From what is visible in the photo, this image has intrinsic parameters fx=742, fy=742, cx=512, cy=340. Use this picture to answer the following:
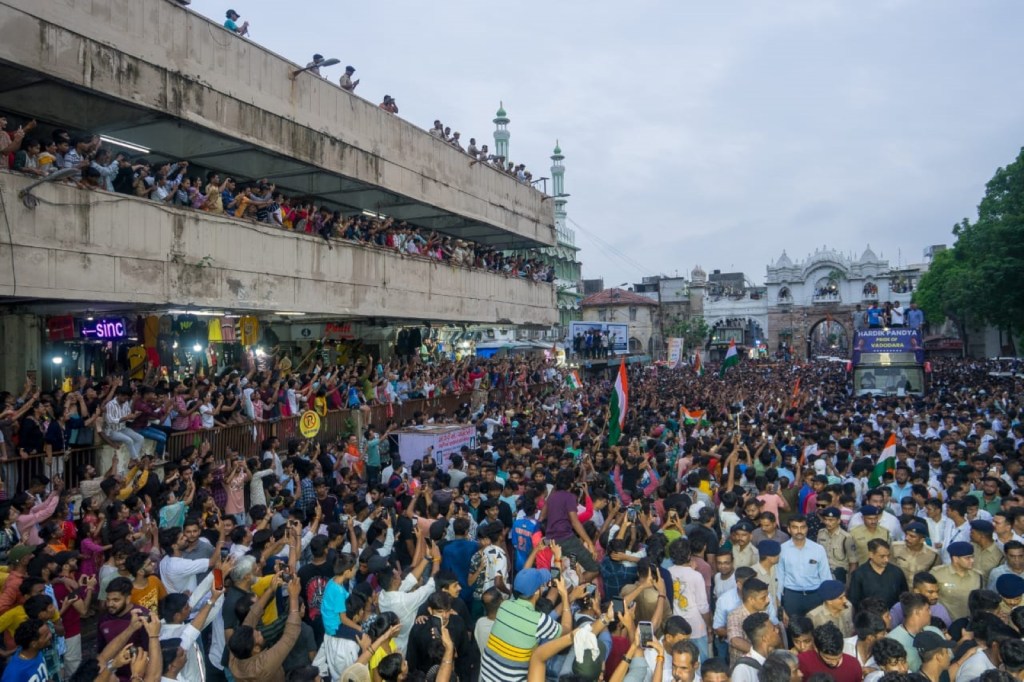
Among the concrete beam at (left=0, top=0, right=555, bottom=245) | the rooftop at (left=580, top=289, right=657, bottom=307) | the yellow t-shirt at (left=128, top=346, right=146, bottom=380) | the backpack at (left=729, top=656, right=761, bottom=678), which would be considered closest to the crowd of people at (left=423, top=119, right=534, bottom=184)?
the concrete beam at (left=0, top=0, right=555, bottom=245)

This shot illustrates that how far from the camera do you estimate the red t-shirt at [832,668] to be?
178 inches

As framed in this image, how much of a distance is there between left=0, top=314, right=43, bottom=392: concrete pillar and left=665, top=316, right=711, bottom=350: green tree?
66.6 metres

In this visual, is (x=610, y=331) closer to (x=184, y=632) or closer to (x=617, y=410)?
(x=617, y=410)

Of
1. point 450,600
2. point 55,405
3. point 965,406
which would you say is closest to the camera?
point 450,600

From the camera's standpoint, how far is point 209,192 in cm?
1529

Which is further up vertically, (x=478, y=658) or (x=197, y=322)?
(x=197, y=322)

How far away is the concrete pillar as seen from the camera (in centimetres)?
1340

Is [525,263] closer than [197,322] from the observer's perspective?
No

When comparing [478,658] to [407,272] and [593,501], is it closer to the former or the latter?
[593,501]

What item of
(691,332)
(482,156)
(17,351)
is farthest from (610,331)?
(691,332)

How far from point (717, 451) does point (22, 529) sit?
9449mm

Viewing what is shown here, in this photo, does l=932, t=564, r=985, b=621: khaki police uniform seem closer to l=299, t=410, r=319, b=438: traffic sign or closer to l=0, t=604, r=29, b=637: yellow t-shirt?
l=0, t=604, r=29, b=637: yellow t-shirt

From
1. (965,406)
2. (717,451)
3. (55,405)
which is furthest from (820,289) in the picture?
(55,405)

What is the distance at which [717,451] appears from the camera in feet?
39.4
